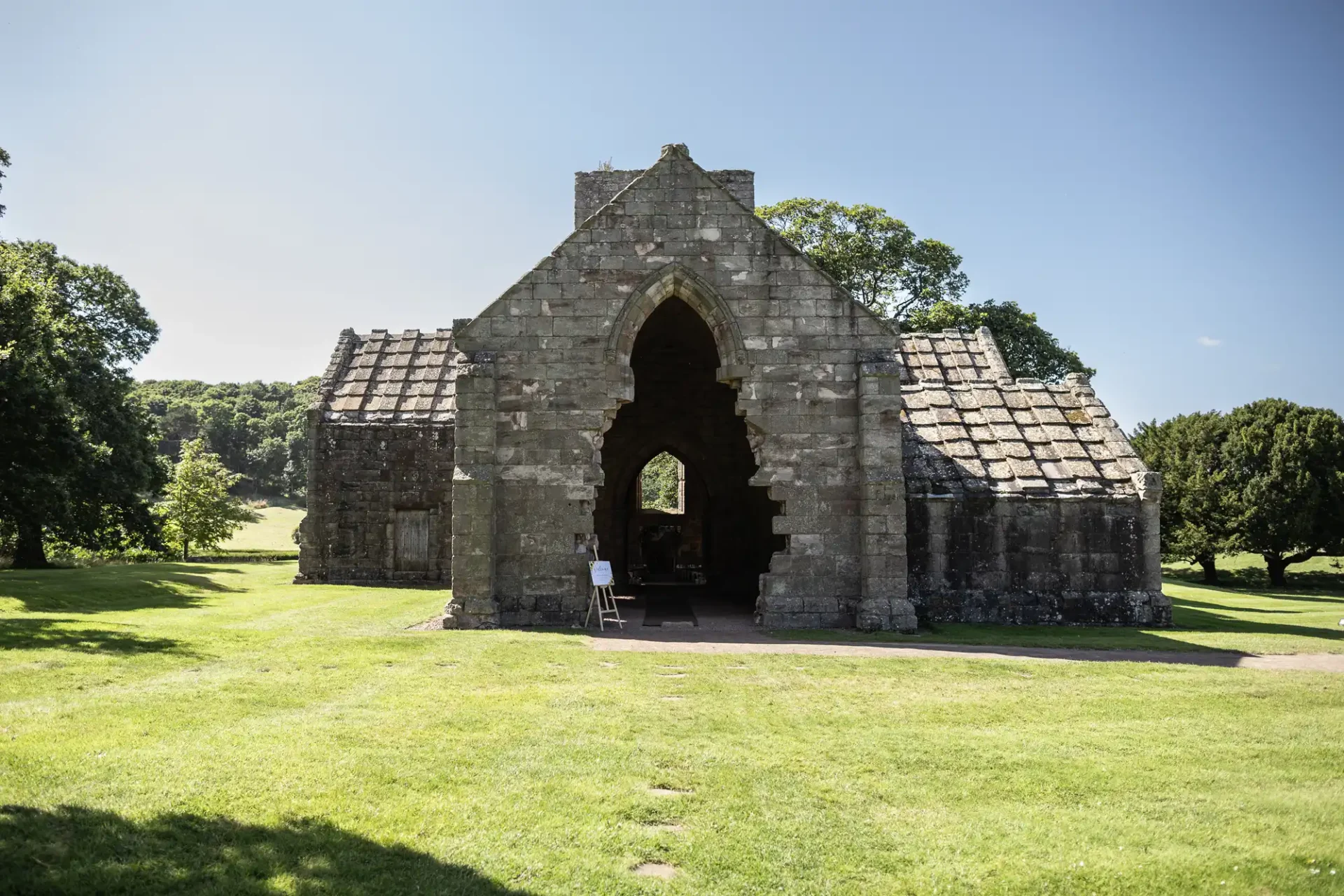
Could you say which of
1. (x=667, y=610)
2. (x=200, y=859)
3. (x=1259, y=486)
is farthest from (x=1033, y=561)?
(x=1259, y=486)

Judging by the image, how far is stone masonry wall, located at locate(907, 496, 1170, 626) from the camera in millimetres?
15633

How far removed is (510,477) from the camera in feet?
48.5

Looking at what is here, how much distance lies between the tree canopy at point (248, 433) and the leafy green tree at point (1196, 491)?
2275 inches

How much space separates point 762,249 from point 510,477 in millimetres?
5756

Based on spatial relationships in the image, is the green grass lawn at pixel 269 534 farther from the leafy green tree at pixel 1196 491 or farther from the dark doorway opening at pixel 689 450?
the leafy green tree at pixel 1196 491

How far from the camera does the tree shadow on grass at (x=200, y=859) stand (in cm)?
457

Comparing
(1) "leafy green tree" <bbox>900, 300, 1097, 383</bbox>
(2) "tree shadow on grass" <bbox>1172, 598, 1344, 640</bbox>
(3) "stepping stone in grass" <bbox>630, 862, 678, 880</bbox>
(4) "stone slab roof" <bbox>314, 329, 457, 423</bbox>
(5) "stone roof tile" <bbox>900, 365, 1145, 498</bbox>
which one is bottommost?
(2) "tree shadow on grass" <bbox>1172, 598, 1344, 640</bbox>

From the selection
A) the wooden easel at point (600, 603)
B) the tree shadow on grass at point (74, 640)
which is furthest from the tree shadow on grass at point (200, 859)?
the wooden easel at point (600, 603)

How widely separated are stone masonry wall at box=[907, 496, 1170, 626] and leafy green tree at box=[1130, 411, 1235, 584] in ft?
57.0

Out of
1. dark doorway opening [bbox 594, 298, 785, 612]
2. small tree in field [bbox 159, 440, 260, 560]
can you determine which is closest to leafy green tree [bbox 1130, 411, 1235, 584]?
dark doorway opening [bbox 594, 298, 785, 612]

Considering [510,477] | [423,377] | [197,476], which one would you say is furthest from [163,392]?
[510,477]

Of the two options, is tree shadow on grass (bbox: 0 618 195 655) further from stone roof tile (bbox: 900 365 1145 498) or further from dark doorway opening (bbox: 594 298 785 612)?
stone roof tile (bbox: 900 365 1145 498)

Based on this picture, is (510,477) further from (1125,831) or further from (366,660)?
(1125,831)

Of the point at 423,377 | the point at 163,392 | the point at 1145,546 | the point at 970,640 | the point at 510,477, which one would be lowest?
the point at 970,640
